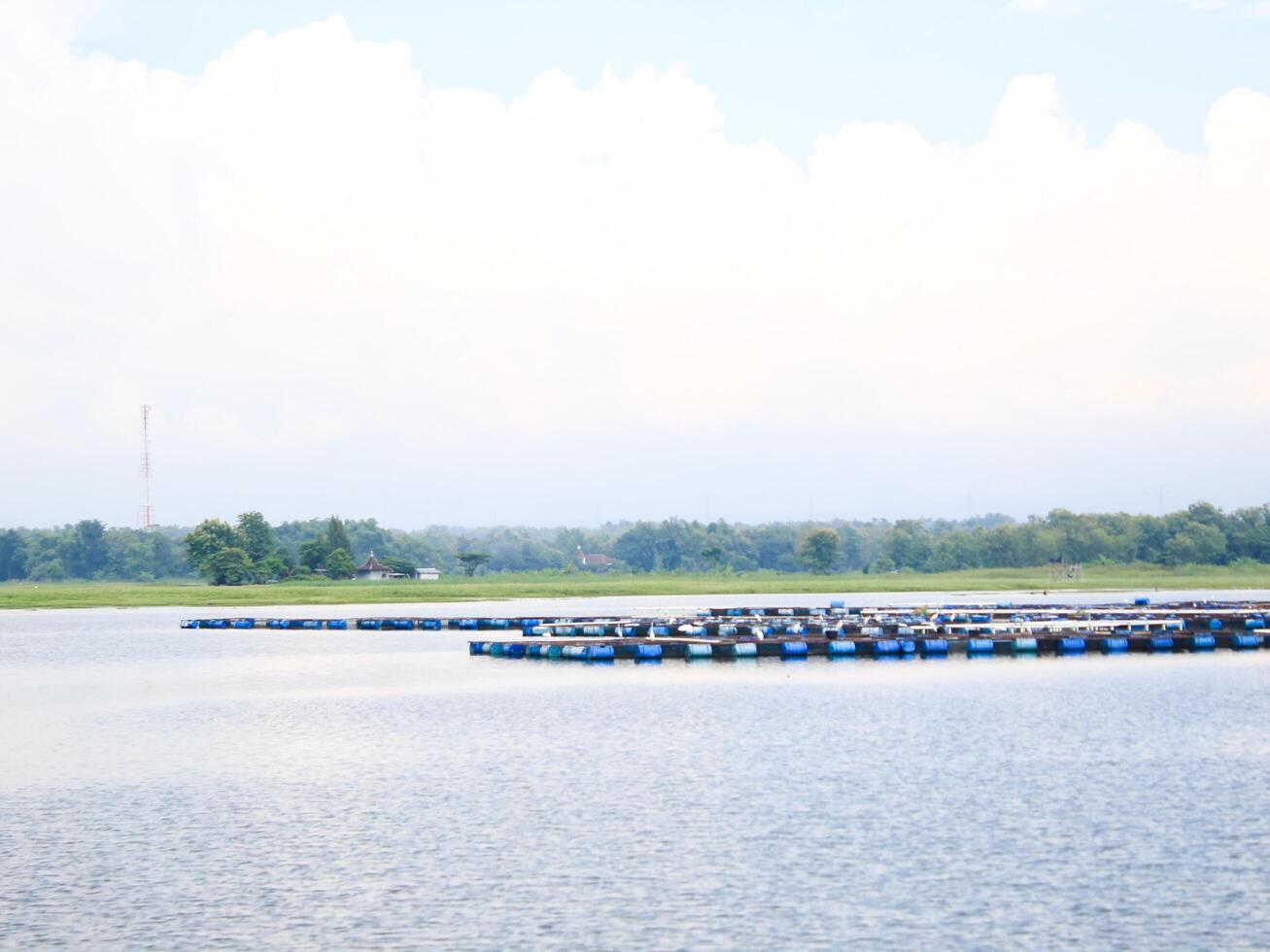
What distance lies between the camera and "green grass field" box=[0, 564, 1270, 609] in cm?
15450

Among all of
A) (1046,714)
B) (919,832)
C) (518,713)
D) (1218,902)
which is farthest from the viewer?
(518,713)

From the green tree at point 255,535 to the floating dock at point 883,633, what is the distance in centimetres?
7892

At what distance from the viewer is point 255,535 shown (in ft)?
589

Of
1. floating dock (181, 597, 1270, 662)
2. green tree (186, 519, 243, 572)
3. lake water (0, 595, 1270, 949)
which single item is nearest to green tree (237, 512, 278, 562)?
green tree (186, 519, 243, 572)

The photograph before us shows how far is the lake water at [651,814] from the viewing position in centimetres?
2581

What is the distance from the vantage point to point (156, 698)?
6334 cm

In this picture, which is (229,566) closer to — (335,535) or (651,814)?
(335,535)

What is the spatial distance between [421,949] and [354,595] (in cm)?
12814

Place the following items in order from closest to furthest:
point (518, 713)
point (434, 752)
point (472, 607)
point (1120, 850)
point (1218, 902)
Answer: point (1218, 902), point (1120, 850), point (434, 752), point (518, 713), point (472, 607)

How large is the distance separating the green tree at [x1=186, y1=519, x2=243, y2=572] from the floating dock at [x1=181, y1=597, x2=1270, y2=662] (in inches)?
3023

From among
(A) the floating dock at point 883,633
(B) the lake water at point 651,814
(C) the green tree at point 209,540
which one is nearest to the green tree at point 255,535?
(C) the green tree at point 209,540

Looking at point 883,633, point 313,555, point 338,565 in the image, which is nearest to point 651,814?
point 883,633

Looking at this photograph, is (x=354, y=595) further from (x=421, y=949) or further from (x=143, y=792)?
(x=421, y=949)

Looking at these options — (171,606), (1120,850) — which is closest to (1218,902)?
(1120,850)
